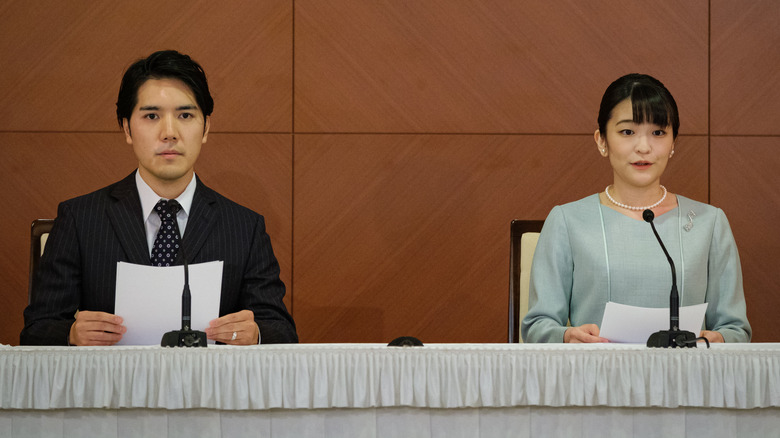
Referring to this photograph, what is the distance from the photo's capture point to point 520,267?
2406mm

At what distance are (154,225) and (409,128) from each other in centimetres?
127

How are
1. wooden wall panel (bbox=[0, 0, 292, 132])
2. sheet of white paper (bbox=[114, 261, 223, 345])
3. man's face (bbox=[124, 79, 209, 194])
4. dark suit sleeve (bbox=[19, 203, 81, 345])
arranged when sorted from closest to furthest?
sheet of white paper (bbox=[114, 261, 223, 345])
dark suit sleeve (bbox=[19, 203, 81, 345])
man's face (bbox=[124, 79, 209, 194])
wooden wall panel (bbox=[0, 0, 292, 132])

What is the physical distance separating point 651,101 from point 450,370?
3.59 ft

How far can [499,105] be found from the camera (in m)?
3.05

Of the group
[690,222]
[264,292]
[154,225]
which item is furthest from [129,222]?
[690,222]

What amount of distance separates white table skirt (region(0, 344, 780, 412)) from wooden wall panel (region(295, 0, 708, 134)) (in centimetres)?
175

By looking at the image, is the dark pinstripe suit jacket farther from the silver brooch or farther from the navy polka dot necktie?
the silver brooch

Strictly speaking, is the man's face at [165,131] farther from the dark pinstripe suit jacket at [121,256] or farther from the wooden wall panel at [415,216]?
the wooden wall panel at [415,216]

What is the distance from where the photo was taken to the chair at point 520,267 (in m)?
2.40

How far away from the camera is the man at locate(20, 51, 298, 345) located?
200cm

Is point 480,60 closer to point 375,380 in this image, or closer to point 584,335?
point 584,335

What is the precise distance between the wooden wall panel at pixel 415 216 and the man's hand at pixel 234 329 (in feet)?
3.82

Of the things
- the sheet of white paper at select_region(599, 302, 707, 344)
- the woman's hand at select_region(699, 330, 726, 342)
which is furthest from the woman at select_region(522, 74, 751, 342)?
the sheet of white paper at select_region(599, 302, 707, 344)

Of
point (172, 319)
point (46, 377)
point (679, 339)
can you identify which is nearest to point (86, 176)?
point (172, 319)
